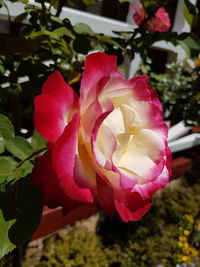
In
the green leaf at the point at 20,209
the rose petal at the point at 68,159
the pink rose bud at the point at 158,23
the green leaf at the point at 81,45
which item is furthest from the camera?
the pink rose bud at the point at 158,23

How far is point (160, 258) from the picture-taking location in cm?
265

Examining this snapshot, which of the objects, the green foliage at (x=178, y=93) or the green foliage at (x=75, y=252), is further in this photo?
the green foliage at (x=178, y=93)

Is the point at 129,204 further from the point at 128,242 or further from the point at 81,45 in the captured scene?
the point at 128,242

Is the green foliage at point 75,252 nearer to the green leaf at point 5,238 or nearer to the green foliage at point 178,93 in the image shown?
the green foliage at point 178,93

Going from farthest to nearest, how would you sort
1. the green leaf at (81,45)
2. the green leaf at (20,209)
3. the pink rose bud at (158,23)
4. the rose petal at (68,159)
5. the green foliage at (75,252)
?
the green foliage at (75,252), the pink rose bud at (158,23), the green leaf at (81,45), the green leaf at (20,209), the rose petal at (68,159)

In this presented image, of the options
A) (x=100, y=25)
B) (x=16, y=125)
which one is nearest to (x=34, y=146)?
(x=16, y=125)

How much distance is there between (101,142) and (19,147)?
1.28 ft

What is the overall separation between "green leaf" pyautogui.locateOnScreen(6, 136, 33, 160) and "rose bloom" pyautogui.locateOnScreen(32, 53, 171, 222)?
0.31 m

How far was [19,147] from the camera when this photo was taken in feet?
2.75

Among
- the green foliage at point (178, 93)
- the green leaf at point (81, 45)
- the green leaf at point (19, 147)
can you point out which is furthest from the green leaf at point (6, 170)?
the green foliage at point (178, 93)

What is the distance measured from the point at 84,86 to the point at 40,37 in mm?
604

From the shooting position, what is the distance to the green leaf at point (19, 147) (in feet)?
2.70

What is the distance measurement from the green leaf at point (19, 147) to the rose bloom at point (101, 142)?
31 cm

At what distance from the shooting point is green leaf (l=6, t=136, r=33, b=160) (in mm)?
824
